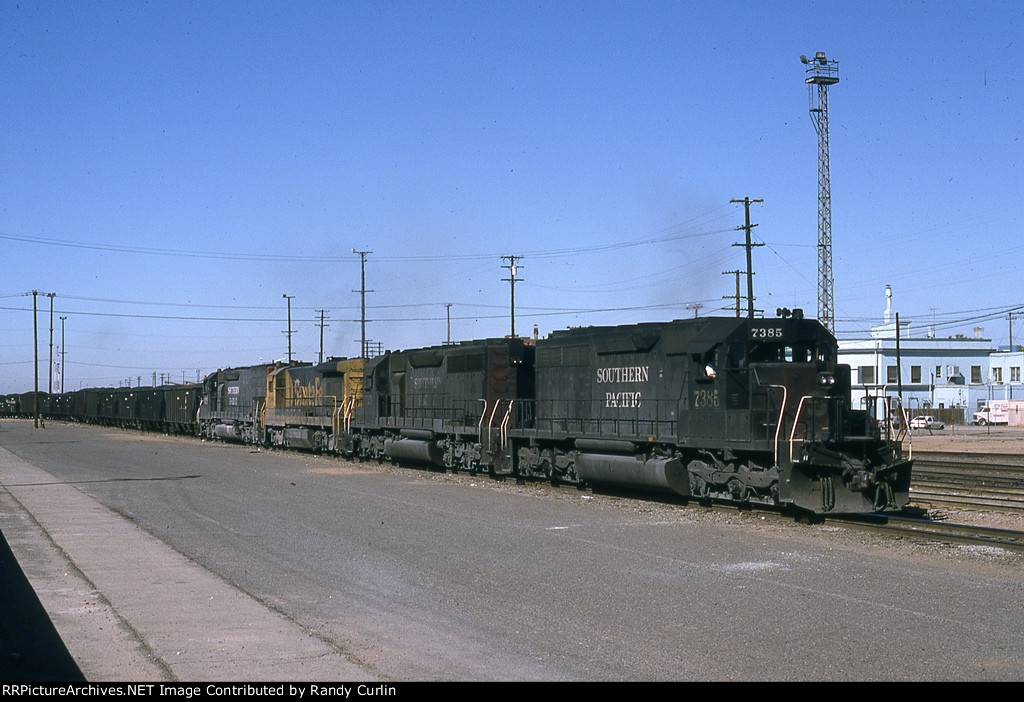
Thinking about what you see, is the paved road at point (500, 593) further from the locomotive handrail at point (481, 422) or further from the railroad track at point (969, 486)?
the locomotive handrail at point (481, 422)

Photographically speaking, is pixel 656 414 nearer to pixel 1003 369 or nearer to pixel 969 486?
pixel 969 486

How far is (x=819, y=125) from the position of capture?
129 ft

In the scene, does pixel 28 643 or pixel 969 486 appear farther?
pixel 969 486

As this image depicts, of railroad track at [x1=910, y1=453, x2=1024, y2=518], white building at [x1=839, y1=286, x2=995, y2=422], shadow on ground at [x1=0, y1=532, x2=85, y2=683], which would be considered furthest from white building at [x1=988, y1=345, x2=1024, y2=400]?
shadow on ground at [x1=0, y1=532, x2=85, y2=683]

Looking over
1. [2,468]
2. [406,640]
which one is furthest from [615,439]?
[2,468]

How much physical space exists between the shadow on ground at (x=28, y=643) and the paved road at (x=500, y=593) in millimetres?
138

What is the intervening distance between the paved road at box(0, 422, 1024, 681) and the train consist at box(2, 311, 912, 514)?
0.90 metres

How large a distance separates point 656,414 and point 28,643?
11873 millimetres

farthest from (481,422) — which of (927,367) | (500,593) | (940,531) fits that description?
(927,367)

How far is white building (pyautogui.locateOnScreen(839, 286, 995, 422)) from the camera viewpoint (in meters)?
72.9

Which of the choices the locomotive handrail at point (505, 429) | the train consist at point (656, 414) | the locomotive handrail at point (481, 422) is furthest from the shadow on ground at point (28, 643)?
the locomotive handrail at point (481, 422)

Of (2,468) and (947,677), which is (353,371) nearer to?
(2,468)

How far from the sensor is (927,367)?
76.8 metres
